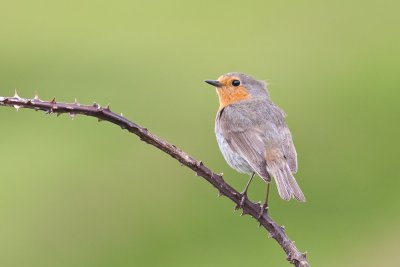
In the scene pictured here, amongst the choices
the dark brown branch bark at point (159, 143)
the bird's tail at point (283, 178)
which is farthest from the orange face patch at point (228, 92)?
the dark brown branch bark at point (159, 143)

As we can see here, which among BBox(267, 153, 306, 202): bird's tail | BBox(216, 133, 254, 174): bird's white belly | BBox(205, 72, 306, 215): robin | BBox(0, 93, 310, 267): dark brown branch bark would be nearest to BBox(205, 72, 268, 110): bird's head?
BBox(205, 72, 306, 215): robin

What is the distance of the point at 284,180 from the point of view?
586cm

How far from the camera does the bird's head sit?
7.21 metres

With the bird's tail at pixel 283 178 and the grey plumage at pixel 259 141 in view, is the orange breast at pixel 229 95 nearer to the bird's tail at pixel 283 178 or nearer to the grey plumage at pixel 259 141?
the grey plumage at pixel 259 141

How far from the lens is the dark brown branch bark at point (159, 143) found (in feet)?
11.9

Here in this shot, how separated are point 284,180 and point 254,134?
2.50ft

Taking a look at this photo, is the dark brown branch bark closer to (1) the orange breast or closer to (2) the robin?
(2) the robin

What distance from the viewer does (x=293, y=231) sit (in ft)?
42.5

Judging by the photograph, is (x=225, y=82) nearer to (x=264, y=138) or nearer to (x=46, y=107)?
(x=264, y=138)

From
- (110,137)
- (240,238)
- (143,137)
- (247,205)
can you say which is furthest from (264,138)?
(110,137)

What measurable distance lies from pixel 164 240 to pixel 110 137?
4115 millimetres

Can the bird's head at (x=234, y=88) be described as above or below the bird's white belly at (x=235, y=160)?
above

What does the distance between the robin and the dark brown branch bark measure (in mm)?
1325

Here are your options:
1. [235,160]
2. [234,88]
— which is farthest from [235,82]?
[235,160]
